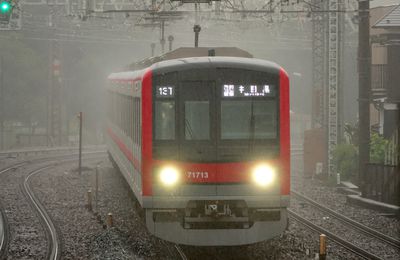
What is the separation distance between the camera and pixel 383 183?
19.8 metres

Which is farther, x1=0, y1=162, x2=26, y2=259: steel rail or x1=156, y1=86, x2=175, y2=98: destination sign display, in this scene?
x1=0, y1=162, x2=26, y2=259: steel rail

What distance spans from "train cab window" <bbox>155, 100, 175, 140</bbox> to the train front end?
0.05 ft

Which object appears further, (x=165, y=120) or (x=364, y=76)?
(x=364, y=76)

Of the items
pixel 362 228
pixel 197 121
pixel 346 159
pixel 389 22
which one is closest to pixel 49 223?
pixel 197 121

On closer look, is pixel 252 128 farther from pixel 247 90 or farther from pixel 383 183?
pixel 383 183

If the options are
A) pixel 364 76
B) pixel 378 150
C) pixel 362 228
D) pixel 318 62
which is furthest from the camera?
pixel 318 62

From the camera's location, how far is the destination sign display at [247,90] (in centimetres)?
1205

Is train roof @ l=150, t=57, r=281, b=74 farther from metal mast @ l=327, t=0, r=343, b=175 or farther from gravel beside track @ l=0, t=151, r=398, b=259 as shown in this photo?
metal mast @ l=327, t=0, r=343, b=175

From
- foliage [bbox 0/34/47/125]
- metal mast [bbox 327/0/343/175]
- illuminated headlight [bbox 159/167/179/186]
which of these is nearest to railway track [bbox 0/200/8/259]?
illuminated headlight [bbox 159/167/179/186]

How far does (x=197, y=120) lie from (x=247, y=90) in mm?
911

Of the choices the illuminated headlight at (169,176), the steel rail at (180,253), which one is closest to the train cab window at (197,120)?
the illuminated headlight at (169,176)

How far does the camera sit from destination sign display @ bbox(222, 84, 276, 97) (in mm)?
12047

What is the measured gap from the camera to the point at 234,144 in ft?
39.4

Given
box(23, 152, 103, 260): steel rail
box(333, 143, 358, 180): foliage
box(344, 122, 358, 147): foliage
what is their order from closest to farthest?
box(23, 152, 103, 260): steel rail < box(333, 143, 358, 180): foliage < box(344, 122, 358, 147): foliage
